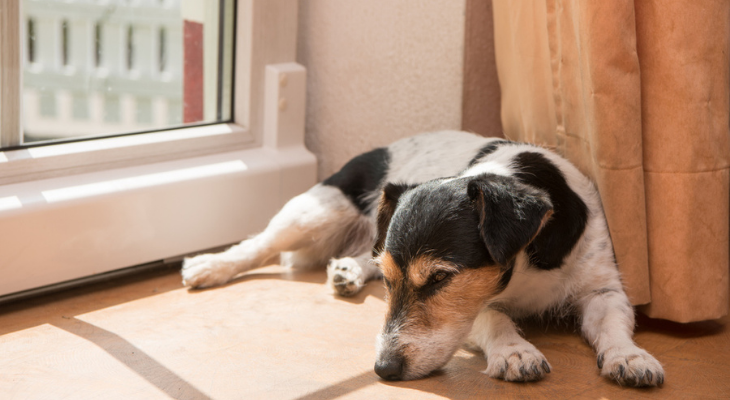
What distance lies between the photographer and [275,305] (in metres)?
2.57

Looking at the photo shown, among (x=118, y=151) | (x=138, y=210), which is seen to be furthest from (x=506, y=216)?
(x=118, y=151)

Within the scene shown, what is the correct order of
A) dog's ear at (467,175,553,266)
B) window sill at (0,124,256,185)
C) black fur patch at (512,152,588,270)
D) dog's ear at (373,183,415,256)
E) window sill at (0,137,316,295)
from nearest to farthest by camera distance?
dog's ear at (467,175,553,266) < black fur patch at (512,152,588,270) < dog's ear at (373,183,415,256) < window sill at (0,137,316,295) < window sill at (0,124,256,185)

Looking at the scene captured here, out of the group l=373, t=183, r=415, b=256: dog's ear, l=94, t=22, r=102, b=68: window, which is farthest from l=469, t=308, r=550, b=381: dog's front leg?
l=94, t=22, r=102, b=68: window

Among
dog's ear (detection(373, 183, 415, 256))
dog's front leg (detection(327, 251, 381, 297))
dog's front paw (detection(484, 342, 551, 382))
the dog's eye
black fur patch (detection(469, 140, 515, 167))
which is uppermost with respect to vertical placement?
black fur patch (detection(469, 140, 515, 167))

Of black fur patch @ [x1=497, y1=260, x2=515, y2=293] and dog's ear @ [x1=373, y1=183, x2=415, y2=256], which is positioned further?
dog's ear @ [x1=373, y1=183, x2=415, y2=256]

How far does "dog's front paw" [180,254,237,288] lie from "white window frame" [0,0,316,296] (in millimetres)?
146

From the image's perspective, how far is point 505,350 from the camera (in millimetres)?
2027

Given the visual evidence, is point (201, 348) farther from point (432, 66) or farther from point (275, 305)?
point (432, 66)

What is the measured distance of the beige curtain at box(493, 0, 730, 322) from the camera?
212 cm

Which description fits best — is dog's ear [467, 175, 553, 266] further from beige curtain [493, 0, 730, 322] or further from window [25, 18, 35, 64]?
window [25, 18, 35, 64]

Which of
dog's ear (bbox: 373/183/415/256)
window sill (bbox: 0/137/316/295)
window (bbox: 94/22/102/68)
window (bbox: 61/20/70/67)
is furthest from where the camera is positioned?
window (bbox: 94/22/102/68)

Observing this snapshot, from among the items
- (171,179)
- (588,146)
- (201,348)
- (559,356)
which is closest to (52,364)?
(201,348)

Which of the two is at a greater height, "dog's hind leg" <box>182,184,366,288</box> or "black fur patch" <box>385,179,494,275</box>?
"black fur patch" <box>385,179,494,275</box>

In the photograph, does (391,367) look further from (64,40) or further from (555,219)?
(64,40)
